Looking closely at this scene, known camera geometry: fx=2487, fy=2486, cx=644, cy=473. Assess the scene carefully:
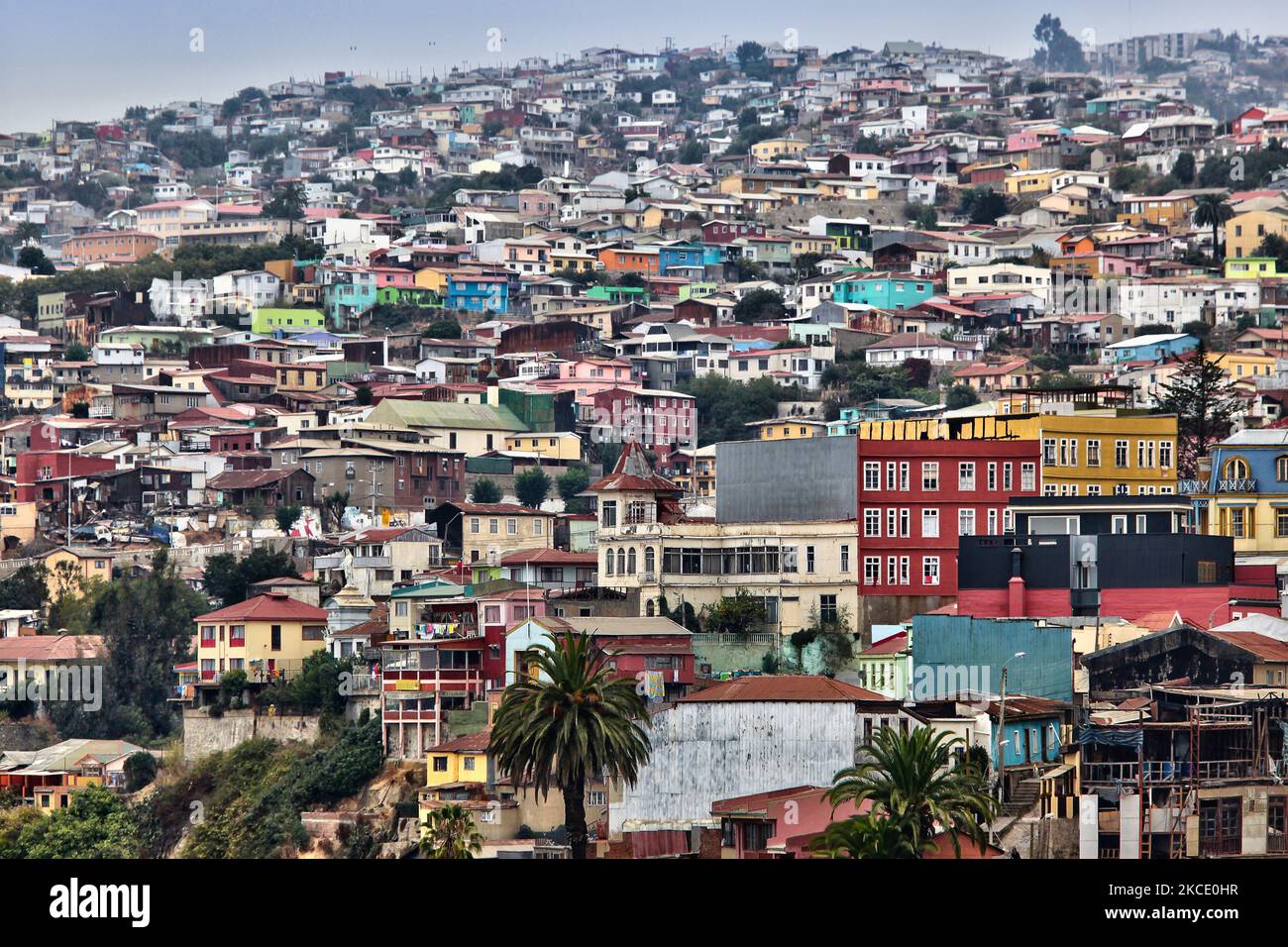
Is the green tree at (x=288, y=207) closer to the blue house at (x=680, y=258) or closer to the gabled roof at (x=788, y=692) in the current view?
the blue house at (x=680, y=258)

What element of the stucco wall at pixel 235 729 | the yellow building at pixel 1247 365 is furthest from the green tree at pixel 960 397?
the stucco wall at pixel 235 729

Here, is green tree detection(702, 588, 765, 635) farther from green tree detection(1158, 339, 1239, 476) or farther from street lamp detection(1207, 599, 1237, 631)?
green tree detection(1158, 339, 1239, 476)

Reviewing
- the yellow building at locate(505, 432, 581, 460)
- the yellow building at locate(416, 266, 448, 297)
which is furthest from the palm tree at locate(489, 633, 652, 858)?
the yellow building at locate(416, 266, 448, 297)

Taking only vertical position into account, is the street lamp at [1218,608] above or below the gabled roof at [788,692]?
above

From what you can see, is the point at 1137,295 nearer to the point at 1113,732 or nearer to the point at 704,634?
the point at 704,634

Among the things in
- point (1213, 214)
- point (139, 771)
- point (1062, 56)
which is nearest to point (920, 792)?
point (139, 771)

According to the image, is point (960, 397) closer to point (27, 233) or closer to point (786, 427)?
point (786, 427)
